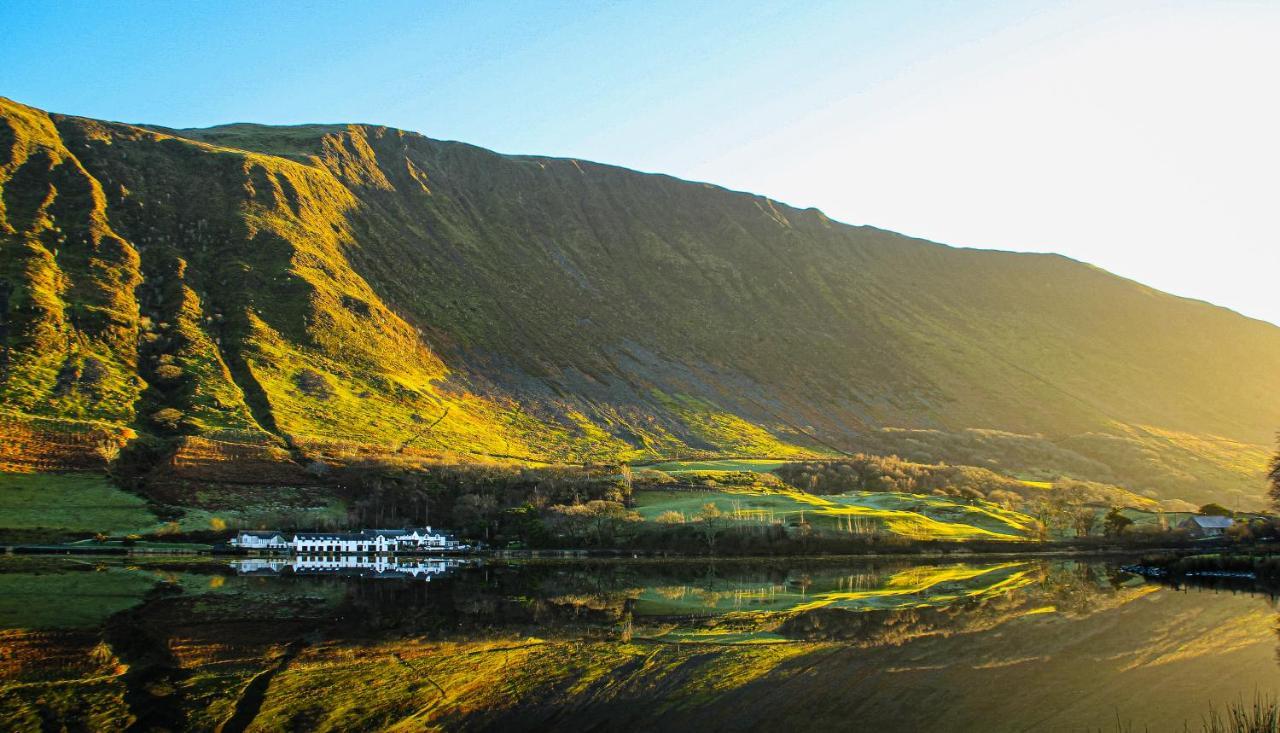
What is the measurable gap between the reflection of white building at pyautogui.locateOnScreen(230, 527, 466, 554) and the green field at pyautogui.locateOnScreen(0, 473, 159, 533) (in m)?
9.38

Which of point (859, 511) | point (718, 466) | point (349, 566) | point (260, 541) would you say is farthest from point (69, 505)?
point (859, 511)

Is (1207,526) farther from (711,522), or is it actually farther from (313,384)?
(313,384)

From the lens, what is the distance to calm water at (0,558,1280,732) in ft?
85.5

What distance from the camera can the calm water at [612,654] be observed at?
1025 inches

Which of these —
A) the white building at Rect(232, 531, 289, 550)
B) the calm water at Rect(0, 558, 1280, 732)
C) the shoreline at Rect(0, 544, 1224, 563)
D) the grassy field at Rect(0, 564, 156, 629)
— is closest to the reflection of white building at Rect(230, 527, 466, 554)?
the white building at Rect(232, 531, 289, 550)

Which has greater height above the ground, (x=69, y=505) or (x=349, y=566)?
(x=69, y=505)

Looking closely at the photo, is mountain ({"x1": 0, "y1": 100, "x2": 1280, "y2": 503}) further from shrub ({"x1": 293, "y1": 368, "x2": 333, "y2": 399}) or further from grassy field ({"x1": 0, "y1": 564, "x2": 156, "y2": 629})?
grassy field ({"x1": 0, "y1": 564, "x2": 156, "y2": 629})

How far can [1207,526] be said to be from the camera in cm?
8794

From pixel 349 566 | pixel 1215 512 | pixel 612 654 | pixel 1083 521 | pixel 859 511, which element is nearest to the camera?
pixel 612 654

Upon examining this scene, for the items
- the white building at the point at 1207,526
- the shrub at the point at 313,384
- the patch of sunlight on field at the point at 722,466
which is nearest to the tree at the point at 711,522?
the patch of sunlight on field at the point at 722,466

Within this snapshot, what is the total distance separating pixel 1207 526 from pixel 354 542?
3159 inches

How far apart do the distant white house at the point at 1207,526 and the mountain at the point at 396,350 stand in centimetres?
4990

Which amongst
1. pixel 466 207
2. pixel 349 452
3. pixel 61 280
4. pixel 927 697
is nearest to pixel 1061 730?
pixel 927 697

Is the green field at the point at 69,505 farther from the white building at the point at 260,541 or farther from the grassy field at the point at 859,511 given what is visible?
the grassy field at the point at 859,511
